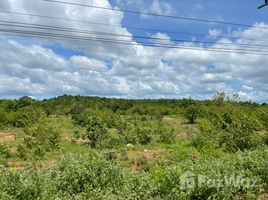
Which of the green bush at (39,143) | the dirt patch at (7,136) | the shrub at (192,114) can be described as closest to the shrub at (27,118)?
the dirt patch at (7,136)

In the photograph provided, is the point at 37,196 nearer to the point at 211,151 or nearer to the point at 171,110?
the point at 211,151

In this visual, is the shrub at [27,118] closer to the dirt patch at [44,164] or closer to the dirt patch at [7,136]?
the dirt patch at [7,136]

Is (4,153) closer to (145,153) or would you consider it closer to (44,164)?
(44,164)

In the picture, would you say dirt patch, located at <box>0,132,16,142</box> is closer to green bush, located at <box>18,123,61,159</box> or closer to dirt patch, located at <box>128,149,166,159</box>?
green bush, located at <box>18,123,61,159</box>

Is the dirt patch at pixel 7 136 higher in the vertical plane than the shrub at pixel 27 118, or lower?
lower

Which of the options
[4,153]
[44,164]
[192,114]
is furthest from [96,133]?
[192,114]

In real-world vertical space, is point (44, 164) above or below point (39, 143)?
below

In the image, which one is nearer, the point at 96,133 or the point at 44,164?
the point at 44,164

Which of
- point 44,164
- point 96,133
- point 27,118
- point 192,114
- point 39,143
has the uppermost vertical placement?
point 192,114

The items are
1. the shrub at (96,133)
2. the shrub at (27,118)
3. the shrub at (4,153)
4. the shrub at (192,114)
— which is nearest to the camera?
the shrub at (4,153)

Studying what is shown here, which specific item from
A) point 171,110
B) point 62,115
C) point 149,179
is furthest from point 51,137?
point 171,110

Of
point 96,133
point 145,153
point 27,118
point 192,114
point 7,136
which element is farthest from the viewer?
point 192,114

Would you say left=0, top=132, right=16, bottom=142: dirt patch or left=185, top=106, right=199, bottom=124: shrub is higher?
left=185, top=106, right=199, bottom=124: shrub

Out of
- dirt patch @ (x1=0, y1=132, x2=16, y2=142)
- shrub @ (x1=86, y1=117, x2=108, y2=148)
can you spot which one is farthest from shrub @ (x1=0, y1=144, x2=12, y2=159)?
dirt patch @ (x1=0, y1=132, x2=16, y2=142)
